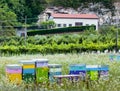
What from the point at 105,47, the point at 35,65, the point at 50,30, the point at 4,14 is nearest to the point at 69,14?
the point at 50,30

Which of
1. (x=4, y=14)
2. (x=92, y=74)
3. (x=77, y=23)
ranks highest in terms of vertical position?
(x=92, y=74)

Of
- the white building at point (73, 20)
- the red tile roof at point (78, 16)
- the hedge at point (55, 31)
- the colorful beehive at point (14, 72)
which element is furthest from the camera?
the red tile roof at point (78, 16)

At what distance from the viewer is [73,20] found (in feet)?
111

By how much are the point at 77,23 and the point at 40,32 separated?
8.14m

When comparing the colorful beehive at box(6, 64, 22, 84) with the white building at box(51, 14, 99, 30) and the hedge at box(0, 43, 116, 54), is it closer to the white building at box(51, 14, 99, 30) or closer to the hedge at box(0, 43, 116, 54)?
the hedge at box(0, 43, 116, 54)

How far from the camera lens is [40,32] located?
2669cm

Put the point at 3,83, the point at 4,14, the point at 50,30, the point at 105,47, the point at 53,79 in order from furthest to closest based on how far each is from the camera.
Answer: the point at 50,30 → the point at 4,14 → the point at 105,47 → the point at 53,79 → the point at 3,83

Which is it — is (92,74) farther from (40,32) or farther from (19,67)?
(40,32)

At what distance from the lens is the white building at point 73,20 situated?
33.2 metres

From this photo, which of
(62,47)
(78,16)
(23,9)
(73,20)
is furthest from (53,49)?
(78,16)

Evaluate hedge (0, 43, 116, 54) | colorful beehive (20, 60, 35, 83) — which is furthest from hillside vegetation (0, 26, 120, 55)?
colorful beehive (20, 60, 35, 83)

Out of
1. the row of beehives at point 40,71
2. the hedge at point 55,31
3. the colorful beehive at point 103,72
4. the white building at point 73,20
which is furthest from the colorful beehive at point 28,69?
the white building at point 73,20

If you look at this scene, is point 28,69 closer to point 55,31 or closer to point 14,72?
point 14,72

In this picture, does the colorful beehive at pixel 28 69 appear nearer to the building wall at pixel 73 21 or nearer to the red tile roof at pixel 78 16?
the building wall at pixel 73 21
